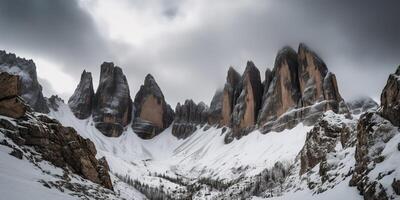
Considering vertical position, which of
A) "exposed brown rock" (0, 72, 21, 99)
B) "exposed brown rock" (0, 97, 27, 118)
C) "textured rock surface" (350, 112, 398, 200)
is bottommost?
"textured rock surface" (350, 112, 398, 200)

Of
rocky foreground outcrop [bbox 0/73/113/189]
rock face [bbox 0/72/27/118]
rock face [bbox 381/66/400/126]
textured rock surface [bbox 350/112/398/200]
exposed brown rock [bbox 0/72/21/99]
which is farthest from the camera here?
exposed brown rock [bbox 0/72/21/99]

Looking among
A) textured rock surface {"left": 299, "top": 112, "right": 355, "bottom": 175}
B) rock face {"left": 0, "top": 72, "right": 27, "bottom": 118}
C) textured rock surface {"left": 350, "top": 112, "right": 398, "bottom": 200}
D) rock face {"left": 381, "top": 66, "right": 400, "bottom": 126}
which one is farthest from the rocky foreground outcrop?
textured rock surface {"left": 299, "top": 112, "right": 355, "bottom": 175}

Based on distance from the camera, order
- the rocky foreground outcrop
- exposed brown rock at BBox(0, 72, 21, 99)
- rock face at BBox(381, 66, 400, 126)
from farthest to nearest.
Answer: exposed brown rock at BBox(0, 72, 21, 99)
the rocky foreground outcrop
rock face at BBox(381, 66, 400, 126)

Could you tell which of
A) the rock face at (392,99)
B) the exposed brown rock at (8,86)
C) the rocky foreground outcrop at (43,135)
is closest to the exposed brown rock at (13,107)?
the rocky foreground outcrop at (43,135)

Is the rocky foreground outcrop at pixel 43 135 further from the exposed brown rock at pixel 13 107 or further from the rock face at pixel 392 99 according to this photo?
the rock face at pixel 392 99

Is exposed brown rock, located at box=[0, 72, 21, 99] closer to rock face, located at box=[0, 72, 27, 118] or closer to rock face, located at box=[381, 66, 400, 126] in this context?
rock face, located at box=[0, 72, 27, 118]

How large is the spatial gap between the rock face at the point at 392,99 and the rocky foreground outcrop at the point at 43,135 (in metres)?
49.1

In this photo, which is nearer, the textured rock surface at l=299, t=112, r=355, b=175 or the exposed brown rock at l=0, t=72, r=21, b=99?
the exposed brown rock at l=0, t=72, r=21, b=99

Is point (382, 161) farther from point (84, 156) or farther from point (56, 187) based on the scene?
point (84, 156)

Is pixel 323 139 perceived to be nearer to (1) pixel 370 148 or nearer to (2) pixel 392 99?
(1) pixel 370 148

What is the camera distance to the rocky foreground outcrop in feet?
213

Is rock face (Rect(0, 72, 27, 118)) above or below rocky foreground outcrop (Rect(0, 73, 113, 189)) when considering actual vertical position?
above

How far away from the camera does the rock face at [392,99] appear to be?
53.3 metres

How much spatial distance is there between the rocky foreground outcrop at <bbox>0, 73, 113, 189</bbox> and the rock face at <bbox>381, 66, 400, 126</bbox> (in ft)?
161
